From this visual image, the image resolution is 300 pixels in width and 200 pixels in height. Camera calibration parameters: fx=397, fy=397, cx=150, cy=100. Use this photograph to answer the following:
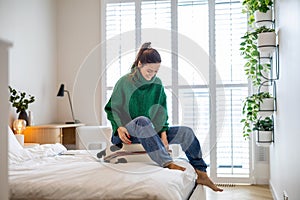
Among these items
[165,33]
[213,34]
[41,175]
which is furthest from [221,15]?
[41,175]

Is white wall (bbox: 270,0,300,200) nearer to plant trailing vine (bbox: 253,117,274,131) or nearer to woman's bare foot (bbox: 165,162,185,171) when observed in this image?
woman's bare foot (bbox: 165,162,185,171)

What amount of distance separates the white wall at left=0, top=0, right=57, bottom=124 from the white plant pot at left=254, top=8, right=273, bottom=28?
A: 2.31 m

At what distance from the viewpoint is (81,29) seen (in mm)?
4863

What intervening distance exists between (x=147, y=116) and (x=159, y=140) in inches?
11.4

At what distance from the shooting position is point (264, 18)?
3.54 m

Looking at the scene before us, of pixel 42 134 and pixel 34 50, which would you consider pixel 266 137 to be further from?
pixel 34 50

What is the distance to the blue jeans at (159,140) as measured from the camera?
2.19 m

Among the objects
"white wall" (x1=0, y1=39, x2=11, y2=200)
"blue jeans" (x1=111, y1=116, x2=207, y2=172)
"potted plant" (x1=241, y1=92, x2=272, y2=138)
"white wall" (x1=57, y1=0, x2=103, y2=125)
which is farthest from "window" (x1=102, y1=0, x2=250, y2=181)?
"white wall" (x1=0, y1=39, x2=11, y2=200)

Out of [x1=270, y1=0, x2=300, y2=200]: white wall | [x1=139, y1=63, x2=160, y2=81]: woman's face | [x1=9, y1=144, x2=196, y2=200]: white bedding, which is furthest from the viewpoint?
[x1=139, y1=63, x2=160, y2=81]: woman's face

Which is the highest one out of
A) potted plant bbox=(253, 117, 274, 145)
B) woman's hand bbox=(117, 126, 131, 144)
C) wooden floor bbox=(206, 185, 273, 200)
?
woman's hand bbox=(117, 126, 131, 144)

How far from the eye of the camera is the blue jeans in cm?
219

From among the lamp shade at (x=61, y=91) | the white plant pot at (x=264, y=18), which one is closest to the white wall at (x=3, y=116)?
the white plant pot at (x=264, y=18)

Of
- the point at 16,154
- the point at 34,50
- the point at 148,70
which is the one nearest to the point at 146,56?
the point at 148,70

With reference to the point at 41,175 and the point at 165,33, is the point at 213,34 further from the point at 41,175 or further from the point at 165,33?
the point at 41,175
